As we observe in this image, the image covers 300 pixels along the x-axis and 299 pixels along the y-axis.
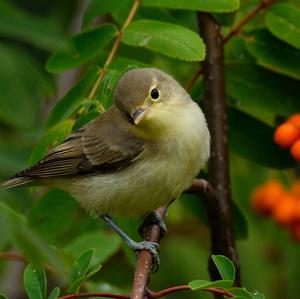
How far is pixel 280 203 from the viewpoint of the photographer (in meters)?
4.55

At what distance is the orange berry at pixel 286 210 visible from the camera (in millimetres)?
4402

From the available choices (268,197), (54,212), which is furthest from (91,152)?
(268,197)

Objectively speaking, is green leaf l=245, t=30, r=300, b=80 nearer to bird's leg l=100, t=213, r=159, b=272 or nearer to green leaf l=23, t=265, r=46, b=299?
bird's leg l=100, t=213, r=159, b=272

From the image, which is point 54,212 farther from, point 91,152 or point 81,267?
point 81,267

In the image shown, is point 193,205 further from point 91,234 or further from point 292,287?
point 292,287

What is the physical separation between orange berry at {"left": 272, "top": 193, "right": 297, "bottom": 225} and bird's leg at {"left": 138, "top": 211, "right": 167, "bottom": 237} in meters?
0.74

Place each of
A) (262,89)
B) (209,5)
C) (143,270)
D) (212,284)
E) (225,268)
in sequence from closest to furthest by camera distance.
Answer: (212,284) < (225,268) < (143,270) < (209,5) < (262,89)

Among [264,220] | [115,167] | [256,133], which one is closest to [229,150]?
[256,133]

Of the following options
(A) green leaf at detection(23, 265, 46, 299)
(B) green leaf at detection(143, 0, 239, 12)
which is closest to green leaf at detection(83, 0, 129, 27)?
(B) green leaf at detection(143, 0, 239, 12)

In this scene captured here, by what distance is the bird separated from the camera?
3797mm

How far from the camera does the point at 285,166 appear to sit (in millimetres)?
4320

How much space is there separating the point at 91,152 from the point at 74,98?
0.39 meters

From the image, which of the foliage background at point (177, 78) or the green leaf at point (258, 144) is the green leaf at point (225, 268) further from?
the green leaf at point (258, 144)

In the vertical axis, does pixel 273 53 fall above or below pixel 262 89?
above
